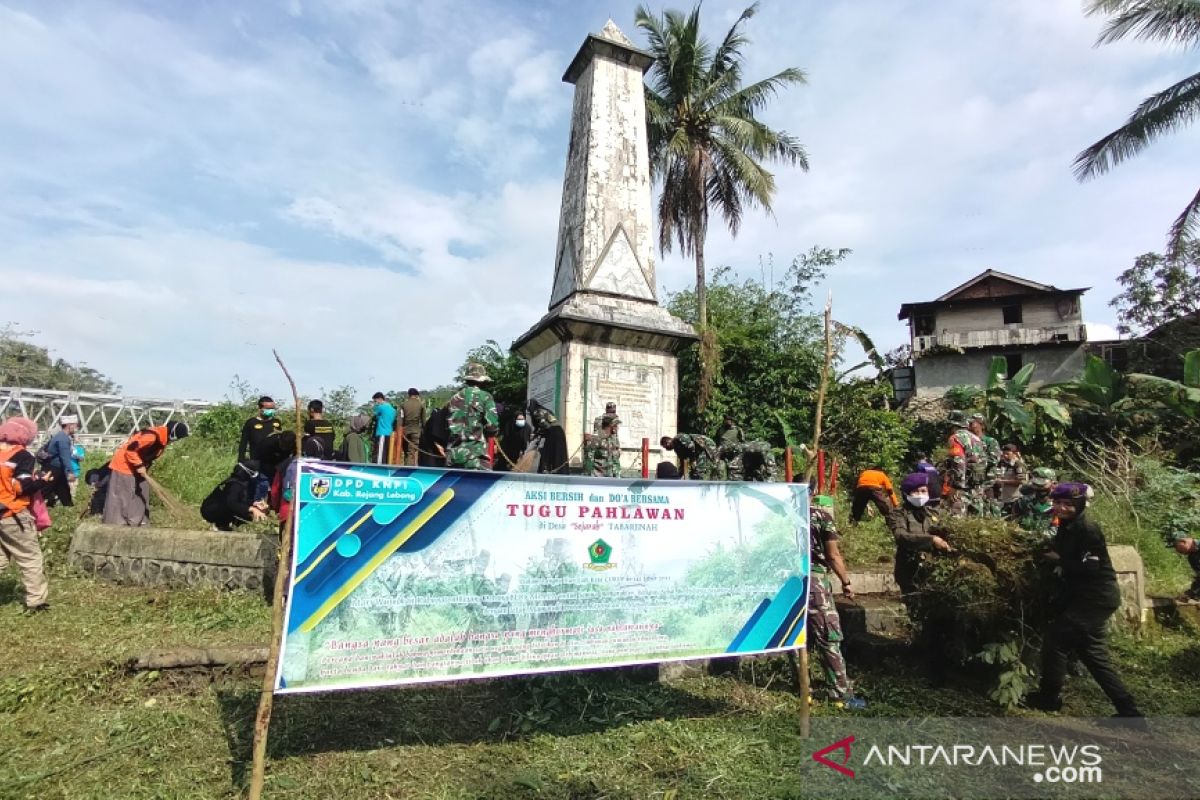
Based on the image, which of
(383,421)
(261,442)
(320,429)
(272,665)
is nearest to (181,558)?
(261,442)

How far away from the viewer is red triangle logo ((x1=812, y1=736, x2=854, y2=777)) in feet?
11.0

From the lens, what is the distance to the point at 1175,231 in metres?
14.3

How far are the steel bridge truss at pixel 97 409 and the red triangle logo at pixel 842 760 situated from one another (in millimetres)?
20615

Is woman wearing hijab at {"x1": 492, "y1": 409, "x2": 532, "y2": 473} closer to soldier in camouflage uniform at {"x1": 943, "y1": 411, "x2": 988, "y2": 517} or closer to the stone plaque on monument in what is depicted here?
the stone plaque on monument

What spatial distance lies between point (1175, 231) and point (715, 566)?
16.7 meters

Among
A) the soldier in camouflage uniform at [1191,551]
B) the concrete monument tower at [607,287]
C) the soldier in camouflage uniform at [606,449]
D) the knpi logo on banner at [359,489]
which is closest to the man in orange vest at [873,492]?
the soldier in camouflage uniform at [1191,551]

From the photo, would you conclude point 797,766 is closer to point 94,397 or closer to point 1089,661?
point 1089,661

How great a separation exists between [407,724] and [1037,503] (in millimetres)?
5575

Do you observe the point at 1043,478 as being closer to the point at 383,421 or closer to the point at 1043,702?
the point at 1043,702

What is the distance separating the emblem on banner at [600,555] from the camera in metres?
3.35

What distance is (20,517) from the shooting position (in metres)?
5.07

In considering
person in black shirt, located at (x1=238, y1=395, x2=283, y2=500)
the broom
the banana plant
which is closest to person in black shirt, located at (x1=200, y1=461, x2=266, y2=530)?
person in black shirt, located at (x1=238, y1=395, x2=283, y2=500)

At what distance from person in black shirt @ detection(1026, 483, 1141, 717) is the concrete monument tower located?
5476 mm

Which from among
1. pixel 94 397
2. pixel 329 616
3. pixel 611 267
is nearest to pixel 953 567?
pixel 329 616
